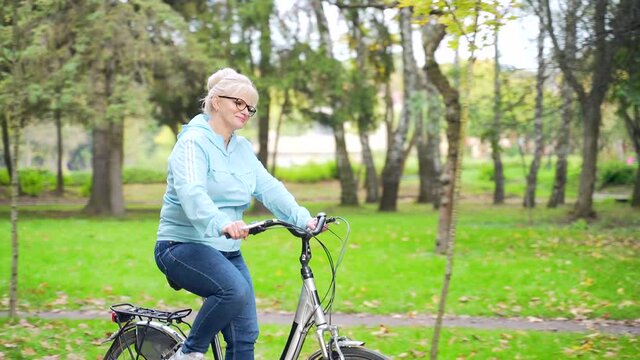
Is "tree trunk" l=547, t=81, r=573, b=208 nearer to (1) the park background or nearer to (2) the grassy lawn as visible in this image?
(1) the park background

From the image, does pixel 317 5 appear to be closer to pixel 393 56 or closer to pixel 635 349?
pixel 393 56

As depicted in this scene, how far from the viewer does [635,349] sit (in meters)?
7.29

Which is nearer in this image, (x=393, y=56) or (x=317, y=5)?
(x=317, y=5)

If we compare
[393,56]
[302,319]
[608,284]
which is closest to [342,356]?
[302,319]

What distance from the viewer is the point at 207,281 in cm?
405

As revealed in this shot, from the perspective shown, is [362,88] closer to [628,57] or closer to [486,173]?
[628,57]

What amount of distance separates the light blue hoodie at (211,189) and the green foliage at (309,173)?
41226 mm

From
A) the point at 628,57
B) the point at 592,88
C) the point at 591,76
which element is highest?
the point at 628,57

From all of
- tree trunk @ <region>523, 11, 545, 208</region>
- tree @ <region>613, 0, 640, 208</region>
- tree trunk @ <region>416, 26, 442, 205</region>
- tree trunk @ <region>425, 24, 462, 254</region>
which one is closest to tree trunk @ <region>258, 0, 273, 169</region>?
tree trunk @ <region>416, 26, 442, 205</region>

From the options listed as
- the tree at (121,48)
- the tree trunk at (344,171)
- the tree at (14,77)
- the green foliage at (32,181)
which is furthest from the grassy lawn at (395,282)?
the green foliage at (32,181)

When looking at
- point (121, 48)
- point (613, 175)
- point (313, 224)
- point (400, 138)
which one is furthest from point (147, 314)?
point (613, 175)

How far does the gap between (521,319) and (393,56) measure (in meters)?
23.5

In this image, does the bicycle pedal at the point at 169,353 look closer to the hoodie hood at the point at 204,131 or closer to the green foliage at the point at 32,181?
the hoodie hood at the point at 204,131

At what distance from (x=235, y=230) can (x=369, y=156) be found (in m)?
27.9
